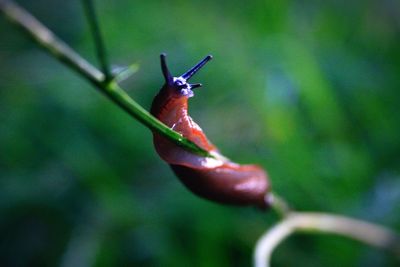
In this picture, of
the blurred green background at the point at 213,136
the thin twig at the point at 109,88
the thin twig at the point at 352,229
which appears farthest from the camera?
the blurred green background at the point at 213,136

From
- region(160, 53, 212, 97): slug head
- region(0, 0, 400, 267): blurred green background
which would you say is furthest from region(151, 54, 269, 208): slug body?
region(0, 0, 400, 267): blurred green background

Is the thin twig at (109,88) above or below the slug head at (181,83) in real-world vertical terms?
below

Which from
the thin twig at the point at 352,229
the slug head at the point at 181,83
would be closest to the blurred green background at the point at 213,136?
the thin twig at the point at 352,229

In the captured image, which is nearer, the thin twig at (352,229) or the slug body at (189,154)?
the slug body at (189,154)

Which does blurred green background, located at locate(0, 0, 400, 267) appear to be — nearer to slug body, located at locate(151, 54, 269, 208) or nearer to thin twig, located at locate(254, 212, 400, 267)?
thin twig, located at locate(254, 212, 400, 267)

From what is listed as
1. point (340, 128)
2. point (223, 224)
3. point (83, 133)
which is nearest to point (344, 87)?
point (340, 128)

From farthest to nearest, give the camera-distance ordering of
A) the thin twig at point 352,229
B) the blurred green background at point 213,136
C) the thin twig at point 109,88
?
the blurred green background at point 213,136, the thin twig at point 352,229, the thin twig at point 109,88

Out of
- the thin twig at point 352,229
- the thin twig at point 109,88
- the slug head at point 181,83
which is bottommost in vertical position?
the thin twig at point 109,88

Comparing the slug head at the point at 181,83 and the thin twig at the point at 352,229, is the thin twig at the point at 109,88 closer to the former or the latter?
the slug head at the point at 181,83
